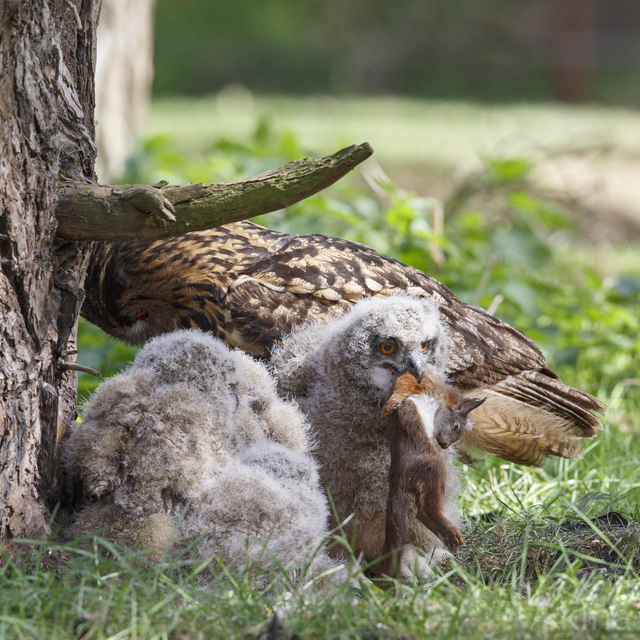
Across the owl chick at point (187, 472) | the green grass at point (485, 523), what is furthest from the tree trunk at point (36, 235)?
the green grass at point (485, 523)

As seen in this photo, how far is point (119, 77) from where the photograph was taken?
741 centimetres

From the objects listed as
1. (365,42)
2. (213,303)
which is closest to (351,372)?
(213,303)

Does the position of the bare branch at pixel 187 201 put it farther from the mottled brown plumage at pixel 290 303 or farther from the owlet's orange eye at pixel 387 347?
the mottled brown plumage at pixel 290 303

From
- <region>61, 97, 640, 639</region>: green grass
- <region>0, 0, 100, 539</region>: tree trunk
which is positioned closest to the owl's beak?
<region>61, 97, 640, 639</region>: green grass

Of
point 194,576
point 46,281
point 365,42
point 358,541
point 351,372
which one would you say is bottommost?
point 358,541

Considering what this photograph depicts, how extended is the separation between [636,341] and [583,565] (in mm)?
2694

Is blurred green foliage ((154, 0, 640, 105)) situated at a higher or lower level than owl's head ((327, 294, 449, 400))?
higher

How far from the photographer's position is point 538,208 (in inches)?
246

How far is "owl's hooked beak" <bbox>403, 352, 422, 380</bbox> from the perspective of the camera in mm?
2494

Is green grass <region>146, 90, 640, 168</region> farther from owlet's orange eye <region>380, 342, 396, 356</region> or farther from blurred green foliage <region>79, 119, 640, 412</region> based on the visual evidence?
owlet's orange eye <region>380, 342, 396, 356</region>

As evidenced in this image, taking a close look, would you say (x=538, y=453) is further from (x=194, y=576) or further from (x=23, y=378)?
(x=23, y=378)

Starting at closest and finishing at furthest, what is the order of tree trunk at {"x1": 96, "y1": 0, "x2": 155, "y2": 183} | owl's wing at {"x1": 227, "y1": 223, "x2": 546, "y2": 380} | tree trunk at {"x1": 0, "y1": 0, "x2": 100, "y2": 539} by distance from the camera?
1. tree trunk at {"x1": 0, "y1": 0, "x2": 100, "y2": 539}
2. owl's wing at {"x1": 227, "y1": 223, "x2": 546, "y2": 380}
3. tree trunk at {"x1": 96, "y1": 0, "x2": 155, "y2": 183}

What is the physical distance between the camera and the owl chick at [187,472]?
2135 mm

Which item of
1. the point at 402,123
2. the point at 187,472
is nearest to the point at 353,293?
the point at 187,472
